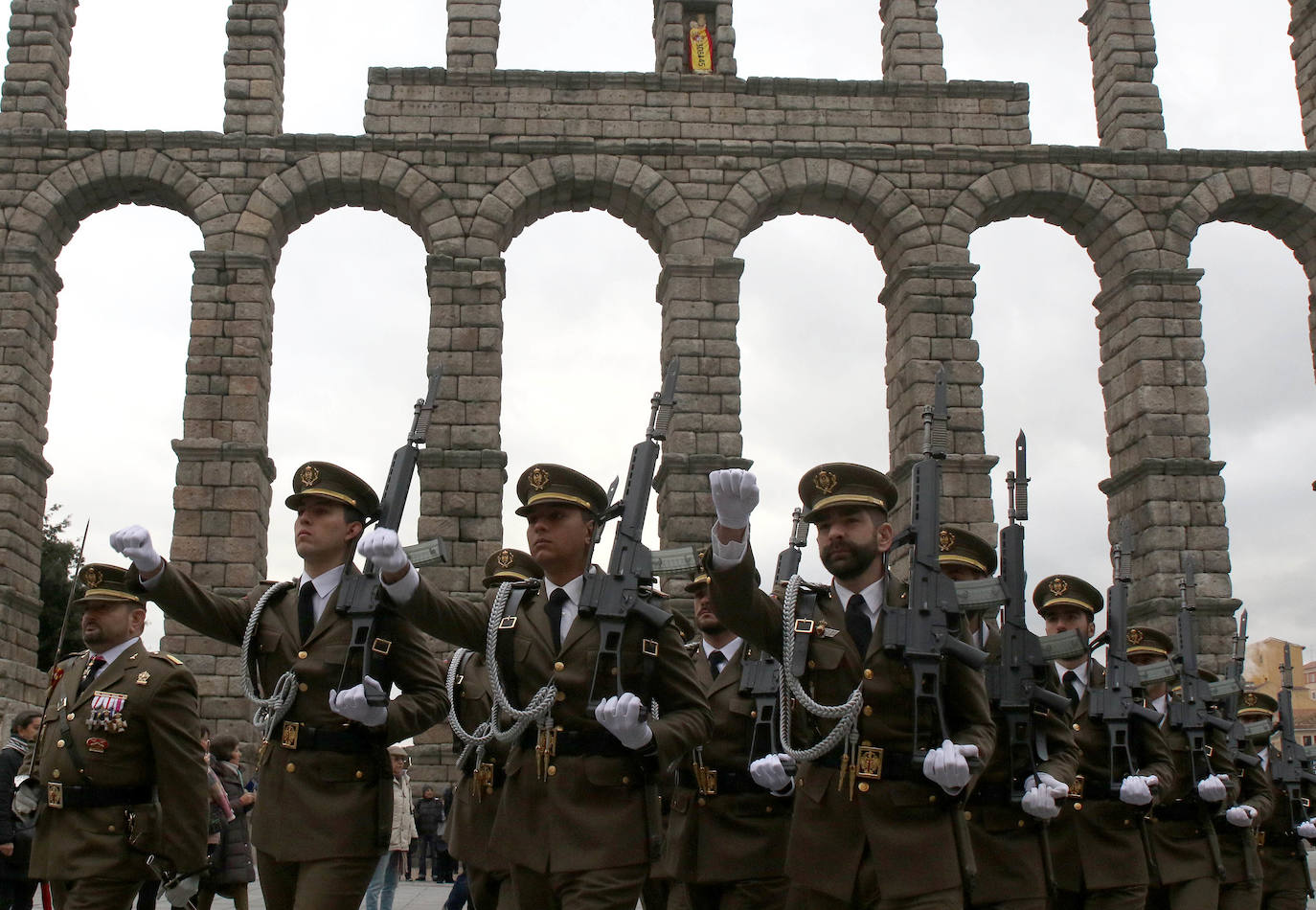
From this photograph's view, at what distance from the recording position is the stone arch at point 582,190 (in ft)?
51.5

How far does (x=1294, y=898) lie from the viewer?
9.96 m

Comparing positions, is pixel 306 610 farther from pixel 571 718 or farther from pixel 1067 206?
pixel 1067 206

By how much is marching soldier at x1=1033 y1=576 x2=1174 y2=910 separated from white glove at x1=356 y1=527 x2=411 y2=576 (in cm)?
364

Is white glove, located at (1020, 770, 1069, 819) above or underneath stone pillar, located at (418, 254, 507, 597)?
underneath

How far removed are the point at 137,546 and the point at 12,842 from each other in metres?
3.50

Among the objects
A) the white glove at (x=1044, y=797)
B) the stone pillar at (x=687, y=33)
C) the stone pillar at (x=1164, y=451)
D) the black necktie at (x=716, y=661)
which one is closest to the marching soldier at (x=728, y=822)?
the black necktie at (x=716, y=661)

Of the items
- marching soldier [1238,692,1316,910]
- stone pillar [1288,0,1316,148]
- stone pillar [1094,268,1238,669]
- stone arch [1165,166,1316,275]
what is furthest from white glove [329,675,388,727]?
stone pillar [1288,0,1316,148]

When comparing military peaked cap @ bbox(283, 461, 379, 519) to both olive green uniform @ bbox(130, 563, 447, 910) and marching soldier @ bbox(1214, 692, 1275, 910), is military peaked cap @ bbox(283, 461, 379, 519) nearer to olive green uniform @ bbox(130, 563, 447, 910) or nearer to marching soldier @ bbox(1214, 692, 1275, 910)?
olive green uniform @ bbox(130, 563, 447, 910)

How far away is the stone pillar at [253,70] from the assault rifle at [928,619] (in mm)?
12886

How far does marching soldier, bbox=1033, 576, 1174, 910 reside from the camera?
674 cm

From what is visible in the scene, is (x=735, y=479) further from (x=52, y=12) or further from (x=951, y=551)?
(x=52, y=12)

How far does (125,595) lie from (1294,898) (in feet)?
28.2

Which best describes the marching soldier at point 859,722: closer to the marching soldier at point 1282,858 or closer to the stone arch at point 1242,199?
the marching soldier at point 1282,858

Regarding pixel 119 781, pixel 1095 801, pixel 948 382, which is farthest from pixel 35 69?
pixel 1095 801
